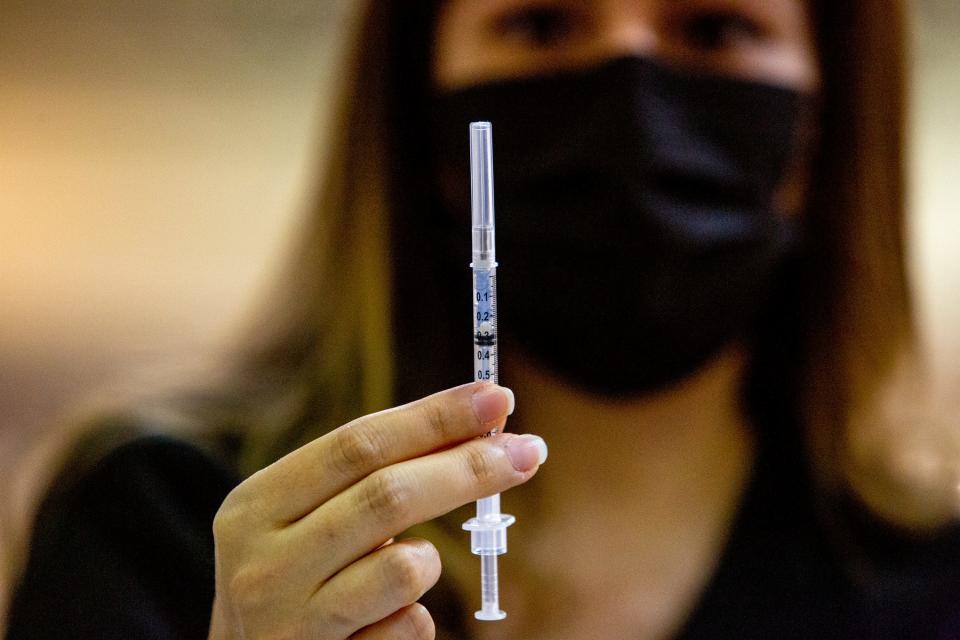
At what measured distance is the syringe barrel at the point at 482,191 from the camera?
0.66 metres

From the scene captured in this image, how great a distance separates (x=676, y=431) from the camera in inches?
45.5

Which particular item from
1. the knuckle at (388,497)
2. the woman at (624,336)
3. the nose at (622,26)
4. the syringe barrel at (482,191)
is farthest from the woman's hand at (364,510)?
the nose at (622,26)

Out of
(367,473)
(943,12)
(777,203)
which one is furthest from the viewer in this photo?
(943,12)

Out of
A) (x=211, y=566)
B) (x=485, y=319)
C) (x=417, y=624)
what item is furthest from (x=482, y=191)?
(x=211, y=566)

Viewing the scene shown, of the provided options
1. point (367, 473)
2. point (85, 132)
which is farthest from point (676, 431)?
point (85, 132)

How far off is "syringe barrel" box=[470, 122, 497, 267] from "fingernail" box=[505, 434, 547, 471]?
0.14 meters

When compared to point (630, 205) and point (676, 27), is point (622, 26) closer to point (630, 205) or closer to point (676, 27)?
point (676, 27)

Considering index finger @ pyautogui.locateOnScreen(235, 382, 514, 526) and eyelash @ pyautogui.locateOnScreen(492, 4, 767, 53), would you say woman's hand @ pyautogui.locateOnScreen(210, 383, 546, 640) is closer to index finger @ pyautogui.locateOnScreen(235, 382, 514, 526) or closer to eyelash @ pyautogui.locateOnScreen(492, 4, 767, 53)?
index finger @ pyautogui.locateOnScreen(235, 382, 514, 526)

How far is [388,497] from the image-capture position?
0.62 metres

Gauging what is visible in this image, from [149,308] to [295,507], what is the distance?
0.61 metres

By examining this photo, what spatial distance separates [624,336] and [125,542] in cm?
64

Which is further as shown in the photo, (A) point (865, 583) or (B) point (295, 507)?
(A) point (865, 583)

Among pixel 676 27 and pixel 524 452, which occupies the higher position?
pixel 676 27

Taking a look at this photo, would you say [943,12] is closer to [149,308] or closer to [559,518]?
[559,518]
